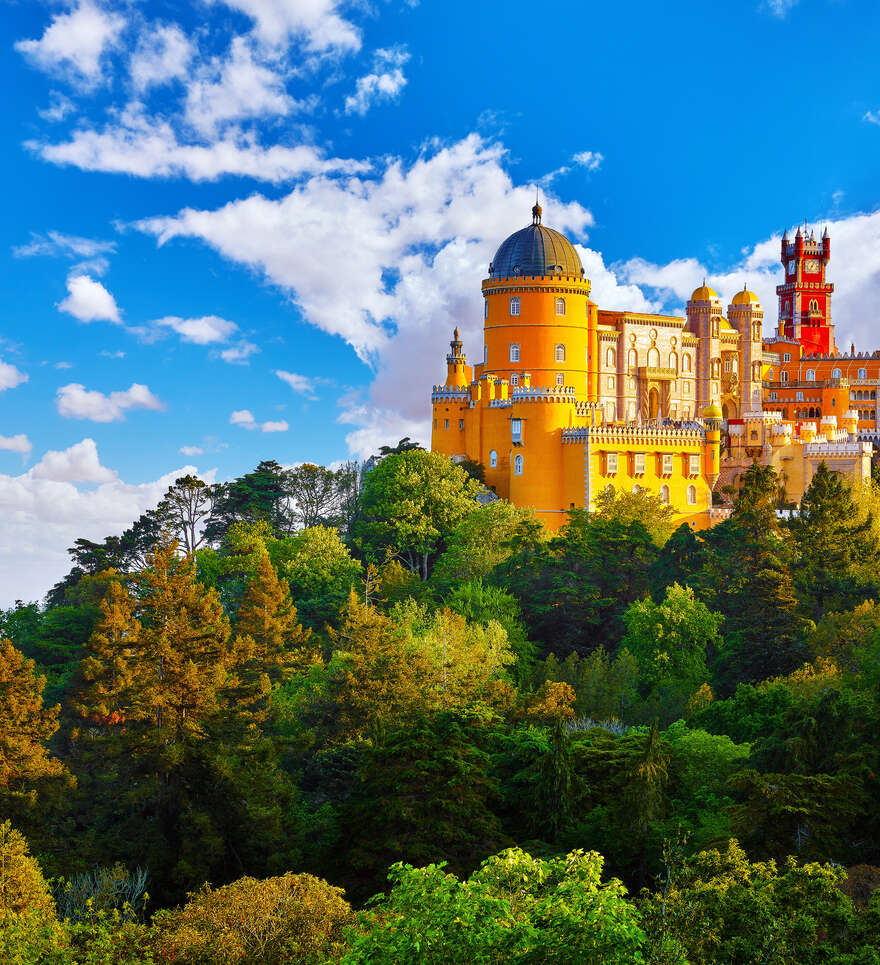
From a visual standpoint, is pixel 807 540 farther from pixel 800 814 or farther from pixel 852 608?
pixel 800 814

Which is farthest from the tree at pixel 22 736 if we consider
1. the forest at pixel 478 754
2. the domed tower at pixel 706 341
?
the domed tower at pixel 706 341

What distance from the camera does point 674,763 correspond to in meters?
34.0

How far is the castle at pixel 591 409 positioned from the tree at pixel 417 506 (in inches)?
148

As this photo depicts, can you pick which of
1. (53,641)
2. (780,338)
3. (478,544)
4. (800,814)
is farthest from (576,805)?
(780,338)

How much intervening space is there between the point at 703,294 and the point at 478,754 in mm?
59430

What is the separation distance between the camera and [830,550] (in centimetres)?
5072

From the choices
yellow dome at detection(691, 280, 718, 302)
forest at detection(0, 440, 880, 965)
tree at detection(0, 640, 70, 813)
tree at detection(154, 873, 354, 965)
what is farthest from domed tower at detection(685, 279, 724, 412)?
tree at detection(154, 873, 354, 965)

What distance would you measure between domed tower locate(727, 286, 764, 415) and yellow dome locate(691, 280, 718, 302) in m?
4.28

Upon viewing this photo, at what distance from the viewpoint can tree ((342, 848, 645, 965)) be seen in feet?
57.2

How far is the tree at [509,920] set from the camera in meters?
17.4

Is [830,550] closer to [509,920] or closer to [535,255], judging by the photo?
[535,255]

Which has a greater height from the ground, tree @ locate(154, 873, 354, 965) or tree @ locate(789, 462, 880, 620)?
tree @ locate(789, 462, 880, 620)

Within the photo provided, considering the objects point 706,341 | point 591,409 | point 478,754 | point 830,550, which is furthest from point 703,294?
point 478,754

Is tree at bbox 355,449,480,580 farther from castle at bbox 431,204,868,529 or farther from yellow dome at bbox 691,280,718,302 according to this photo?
yellow dome at bbox 691,280,718,302
